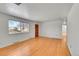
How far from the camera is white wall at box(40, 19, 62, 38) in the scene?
30.7ft

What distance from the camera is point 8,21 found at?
532 centimetres

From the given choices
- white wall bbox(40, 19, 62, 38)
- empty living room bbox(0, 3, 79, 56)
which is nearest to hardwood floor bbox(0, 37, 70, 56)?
empty living room bbox(0, 3, 79, 56)

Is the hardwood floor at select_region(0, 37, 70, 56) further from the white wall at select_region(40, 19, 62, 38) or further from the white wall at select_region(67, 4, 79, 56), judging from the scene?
the white wall at select_region(40, 19, 62, 38)

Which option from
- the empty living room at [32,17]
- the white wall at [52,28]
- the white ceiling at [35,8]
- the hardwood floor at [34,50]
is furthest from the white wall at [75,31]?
the white wall at [52,28]

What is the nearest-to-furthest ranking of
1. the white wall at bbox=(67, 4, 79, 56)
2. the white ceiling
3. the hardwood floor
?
the white wall at bbox=(67, 4, 79, 56), the white ceiling, the hardwood floor

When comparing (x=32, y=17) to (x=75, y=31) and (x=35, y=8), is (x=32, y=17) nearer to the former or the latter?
(x=35, y=8)

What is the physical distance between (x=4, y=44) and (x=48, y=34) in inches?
232

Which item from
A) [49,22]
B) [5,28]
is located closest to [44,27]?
[49,22]

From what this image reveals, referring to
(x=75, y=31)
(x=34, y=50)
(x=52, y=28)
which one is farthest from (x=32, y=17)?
(x=75, y=31)

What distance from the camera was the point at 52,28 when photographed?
32.3 feet

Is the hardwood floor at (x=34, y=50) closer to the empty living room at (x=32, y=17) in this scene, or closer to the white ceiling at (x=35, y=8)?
the empty living room at (x=32, y=17)

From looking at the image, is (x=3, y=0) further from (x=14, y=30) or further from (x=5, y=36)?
(x=14, y=30)

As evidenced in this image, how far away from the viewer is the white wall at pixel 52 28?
30.7 feet

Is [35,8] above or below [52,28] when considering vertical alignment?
above
